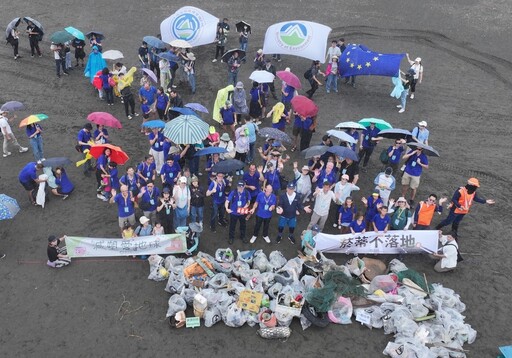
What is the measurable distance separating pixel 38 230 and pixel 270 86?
33.6 feet

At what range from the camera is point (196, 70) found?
19.3 m

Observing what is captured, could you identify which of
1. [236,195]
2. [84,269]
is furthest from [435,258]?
[84,269]

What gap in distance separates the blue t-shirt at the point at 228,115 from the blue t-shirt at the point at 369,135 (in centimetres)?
444

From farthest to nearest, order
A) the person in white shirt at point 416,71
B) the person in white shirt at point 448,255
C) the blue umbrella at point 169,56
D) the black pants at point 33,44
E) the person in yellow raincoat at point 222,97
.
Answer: the black pants at point 33,44 < the person in white shirt at point 416,71 < the blue umbrella at point 169,56 < the person in yellow raincoat at point 222,97 < the person in white shirt at point 448,255

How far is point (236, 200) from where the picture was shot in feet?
34.7

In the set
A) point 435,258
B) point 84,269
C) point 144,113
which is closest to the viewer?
point 84,269

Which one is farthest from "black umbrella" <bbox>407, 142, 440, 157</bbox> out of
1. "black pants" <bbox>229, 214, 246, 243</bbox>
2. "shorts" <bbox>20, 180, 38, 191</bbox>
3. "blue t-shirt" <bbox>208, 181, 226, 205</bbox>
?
"shorts" <bbox>20, 180, 38, 191</bbox>

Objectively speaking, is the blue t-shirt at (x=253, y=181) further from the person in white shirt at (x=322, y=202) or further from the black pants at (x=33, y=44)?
the black pants at (x=33, y=44)

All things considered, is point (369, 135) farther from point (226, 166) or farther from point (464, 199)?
point (226, 166)

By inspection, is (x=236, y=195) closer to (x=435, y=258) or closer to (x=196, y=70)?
(x=435, y=258)

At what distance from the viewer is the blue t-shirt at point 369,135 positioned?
13.0 meters

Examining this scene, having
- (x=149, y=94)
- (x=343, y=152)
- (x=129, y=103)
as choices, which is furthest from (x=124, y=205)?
(x=129, y=103)

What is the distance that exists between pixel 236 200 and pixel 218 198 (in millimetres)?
722

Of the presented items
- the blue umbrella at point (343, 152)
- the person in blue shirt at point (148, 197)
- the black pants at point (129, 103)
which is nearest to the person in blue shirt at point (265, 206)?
the blue umbrella at point (343, 152)
